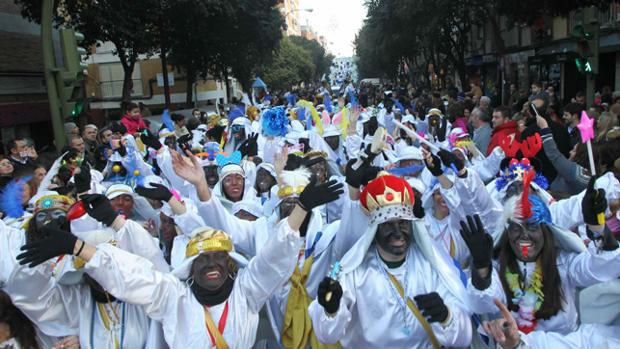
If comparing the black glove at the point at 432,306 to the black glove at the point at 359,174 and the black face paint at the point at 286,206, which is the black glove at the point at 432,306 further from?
the black face paint at the point at 286,206

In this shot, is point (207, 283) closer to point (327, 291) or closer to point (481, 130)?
point (327, 291)

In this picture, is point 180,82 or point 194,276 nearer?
point 194,276

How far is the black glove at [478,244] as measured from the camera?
9.66ft

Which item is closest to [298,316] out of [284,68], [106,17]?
[106,17]

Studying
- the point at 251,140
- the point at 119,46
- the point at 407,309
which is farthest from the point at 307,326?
the point at 119,46

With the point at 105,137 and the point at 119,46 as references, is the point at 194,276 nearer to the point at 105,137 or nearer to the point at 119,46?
the point at 105,137

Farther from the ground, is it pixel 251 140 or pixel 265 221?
pixel 251 140

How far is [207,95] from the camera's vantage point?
139 feet

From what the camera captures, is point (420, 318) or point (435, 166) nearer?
point (420, 318)

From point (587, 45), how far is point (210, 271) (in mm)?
8842

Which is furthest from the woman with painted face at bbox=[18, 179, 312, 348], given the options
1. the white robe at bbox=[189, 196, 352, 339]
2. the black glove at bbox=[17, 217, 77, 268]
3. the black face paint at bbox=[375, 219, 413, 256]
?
the black face paint at bbox=[375, 219, 413, 256]

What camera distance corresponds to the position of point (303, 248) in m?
4.36

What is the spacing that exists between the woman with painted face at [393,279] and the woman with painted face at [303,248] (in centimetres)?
36

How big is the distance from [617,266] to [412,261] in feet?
3.82
